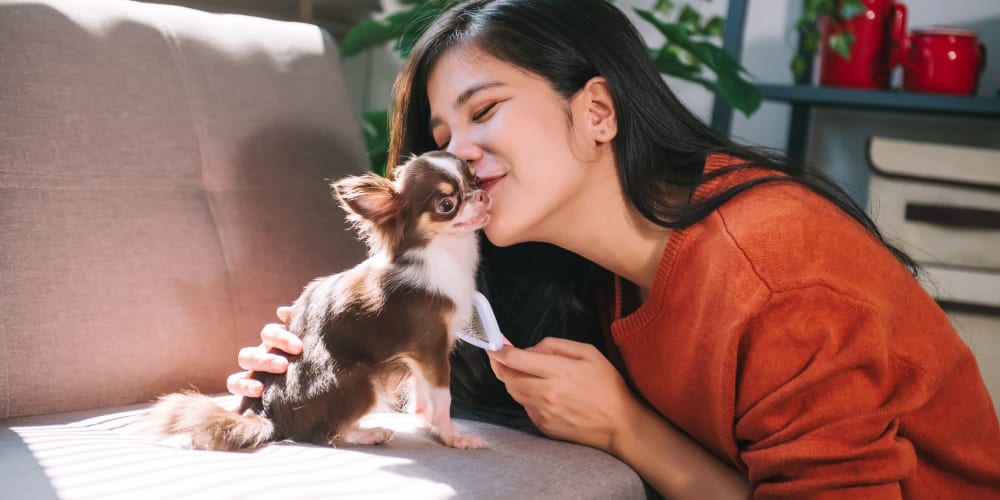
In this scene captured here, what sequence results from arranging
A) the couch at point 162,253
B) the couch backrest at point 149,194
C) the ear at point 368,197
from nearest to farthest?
the couch at point 162,253 → the ear at point 368,197 → the couch backrest at point 149,194

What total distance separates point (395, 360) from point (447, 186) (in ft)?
0.86

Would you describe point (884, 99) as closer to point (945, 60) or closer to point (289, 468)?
point (945, 60)

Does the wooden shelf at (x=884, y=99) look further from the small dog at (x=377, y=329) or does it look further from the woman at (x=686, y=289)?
the small dog at (x=377, y=329)

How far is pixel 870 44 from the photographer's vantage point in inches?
107

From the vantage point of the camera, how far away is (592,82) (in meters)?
1.46

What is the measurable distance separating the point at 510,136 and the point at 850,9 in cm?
168

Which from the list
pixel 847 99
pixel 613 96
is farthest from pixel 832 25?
pixel 613 96

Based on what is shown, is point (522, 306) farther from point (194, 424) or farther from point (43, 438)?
point (43, 438)

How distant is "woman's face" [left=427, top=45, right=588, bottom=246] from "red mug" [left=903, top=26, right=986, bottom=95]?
1655mm

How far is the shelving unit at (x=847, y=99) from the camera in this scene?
2.55 metres

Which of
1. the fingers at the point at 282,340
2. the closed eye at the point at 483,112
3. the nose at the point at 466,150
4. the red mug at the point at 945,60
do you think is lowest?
the fingers at the point at 282,340

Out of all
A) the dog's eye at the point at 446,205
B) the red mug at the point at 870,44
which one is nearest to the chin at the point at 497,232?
the dog's eye at the point at 446,205

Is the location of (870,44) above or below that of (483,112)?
above

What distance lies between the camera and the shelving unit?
8.36 ft
